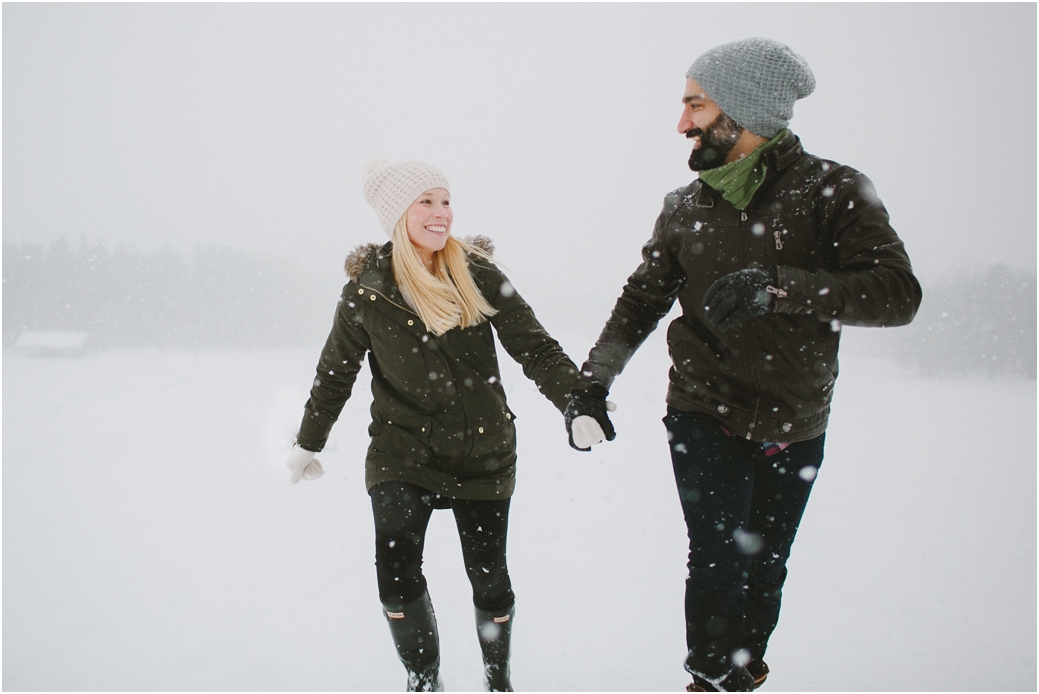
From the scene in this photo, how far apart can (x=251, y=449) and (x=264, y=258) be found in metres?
26.1

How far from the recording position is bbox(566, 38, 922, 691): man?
6.70ft

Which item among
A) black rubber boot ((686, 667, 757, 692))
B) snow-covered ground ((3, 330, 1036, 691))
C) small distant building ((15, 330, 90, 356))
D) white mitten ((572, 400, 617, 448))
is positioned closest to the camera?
black rubber boot ((686, 667, 757, 692))

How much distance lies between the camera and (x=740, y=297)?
1852 millimetres

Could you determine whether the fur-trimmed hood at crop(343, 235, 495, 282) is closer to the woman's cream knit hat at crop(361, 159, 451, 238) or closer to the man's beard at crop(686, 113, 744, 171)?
the woman's cream knit hat at crop(361, 159, 451, 238)

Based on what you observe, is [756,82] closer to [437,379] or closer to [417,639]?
[437,379]

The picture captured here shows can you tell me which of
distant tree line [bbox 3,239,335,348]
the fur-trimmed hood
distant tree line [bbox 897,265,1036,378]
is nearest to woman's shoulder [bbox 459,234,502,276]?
the fur-trimmed hood

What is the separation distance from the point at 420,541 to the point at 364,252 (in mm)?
1376

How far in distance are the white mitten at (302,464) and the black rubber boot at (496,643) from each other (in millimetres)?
1050

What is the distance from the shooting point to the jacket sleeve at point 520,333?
264cm

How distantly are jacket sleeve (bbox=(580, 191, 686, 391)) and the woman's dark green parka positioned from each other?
17cm

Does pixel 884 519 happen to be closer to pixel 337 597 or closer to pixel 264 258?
pixel 337 597

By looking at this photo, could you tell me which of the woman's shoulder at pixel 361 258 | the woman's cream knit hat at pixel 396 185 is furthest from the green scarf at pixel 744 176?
the woman's shoulder at pixel 361 258

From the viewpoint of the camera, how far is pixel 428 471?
2.56 metres

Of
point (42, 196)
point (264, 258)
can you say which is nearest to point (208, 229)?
point (42, 196)
